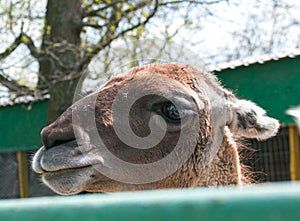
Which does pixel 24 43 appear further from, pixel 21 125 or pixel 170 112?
pixel 170 112

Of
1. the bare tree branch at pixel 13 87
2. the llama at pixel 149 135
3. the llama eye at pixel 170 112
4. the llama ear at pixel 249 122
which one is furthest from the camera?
the bare tree branch at pixel 13 87

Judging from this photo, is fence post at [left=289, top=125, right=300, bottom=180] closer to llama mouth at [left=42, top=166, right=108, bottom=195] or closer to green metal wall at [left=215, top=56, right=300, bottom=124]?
green metal wall at [left=215, top=56, right=300, bottom=124]

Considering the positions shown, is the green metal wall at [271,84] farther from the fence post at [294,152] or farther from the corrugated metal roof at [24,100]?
the corrugated metal roof at [24,100]

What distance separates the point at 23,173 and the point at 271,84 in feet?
17.2

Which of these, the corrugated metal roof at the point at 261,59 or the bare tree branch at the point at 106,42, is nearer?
the corrugated metal roof at the point at 261,59

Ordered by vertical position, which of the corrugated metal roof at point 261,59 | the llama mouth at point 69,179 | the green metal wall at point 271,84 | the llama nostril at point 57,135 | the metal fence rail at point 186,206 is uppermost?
the corrugated metal roof at point 261,59

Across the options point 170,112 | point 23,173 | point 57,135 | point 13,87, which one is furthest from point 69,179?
point 23,173

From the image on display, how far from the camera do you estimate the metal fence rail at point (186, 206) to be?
0.80 m

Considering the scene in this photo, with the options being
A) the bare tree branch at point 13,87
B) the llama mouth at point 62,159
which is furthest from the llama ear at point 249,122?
the bare tree branch at point 13,87

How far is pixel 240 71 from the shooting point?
319 inches

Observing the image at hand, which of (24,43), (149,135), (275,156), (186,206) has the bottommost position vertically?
(275,156)

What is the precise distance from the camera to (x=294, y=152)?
27.3 feet

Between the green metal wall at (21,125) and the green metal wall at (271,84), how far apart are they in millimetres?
3630

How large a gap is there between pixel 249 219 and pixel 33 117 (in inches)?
377
